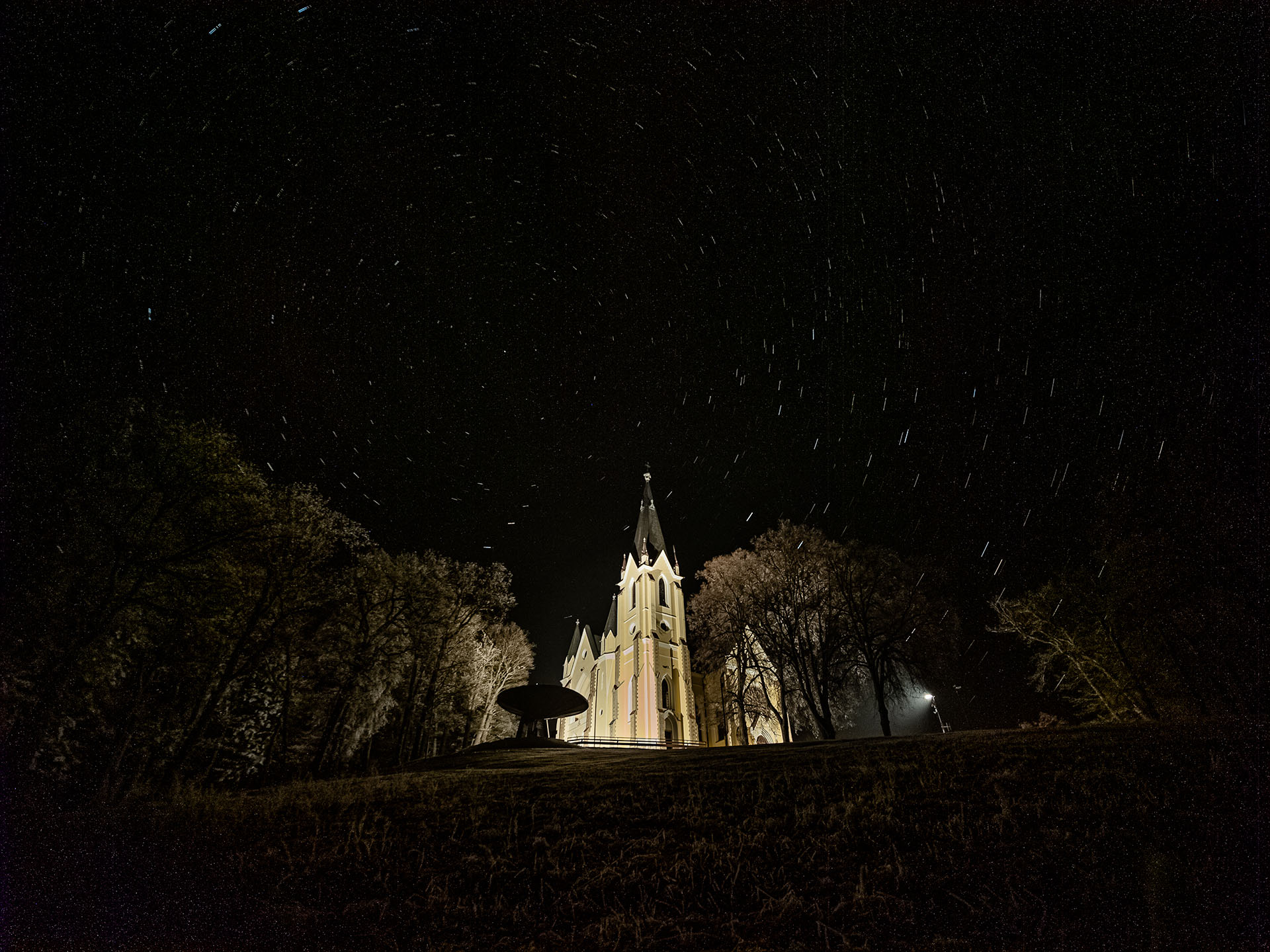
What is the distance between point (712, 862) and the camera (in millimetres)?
8133

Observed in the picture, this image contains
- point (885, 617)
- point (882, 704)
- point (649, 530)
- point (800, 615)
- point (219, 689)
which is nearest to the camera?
point (219, 689)

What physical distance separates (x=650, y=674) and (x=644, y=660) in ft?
4.97

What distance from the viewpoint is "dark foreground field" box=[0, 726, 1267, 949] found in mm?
6719

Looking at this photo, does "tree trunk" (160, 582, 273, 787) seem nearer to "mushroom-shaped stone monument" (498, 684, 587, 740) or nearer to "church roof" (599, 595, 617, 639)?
"mushroom-shaped stone monument" (498, 684, 587, 740)

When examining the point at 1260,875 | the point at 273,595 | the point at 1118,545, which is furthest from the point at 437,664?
the point at 1118,545

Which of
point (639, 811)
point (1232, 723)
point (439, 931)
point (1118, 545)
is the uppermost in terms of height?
point (1118, 545)

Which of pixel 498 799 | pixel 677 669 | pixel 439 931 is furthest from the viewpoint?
pixel 677 669

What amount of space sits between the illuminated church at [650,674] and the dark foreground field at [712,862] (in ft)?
110

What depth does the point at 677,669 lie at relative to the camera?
54281 millimetres

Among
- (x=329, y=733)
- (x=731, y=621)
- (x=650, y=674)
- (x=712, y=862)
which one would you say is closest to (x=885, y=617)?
(x=731, y=621)

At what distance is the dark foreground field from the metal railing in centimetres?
2151

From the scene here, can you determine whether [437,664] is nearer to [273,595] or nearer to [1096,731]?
[273,595]

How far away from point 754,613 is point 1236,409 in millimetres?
19592

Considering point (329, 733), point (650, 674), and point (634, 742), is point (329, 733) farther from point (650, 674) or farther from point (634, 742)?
point (650, 674)
